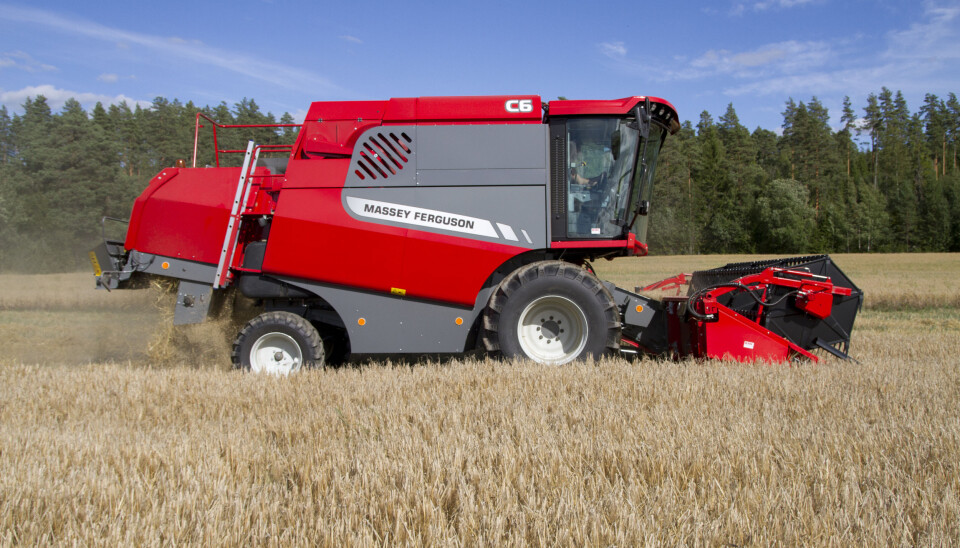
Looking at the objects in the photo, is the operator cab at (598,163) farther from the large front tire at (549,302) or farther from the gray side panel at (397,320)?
the gray side panel at (397,320)

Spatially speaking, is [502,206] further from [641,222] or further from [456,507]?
[456,507]

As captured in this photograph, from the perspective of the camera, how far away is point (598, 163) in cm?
570

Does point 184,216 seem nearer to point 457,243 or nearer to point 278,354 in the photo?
point 278,354

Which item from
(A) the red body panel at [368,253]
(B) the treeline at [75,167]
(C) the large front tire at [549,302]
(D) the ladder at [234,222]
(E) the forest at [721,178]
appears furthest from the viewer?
(E) the forest at [721,178]

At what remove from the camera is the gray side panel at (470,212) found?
18.1 feet

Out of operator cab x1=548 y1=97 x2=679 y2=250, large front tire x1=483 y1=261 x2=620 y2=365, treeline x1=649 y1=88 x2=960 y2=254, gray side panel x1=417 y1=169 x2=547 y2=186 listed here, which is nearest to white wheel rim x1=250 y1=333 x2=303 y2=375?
Answer: large front tire x1=483 y1=261 x2=620 y2=365

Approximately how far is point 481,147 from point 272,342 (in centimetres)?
261

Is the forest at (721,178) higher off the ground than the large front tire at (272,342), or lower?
higher

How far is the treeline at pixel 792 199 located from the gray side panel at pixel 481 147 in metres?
40.1

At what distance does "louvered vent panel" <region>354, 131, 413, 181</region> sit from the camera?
18.4ft

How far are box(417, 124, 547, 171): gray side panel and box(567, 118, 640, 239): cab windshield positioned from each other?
34cm

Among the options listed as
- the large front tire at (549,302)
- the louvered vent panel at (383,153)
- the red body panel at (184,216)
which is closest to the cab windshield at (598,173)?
the large front tire at (549,302)

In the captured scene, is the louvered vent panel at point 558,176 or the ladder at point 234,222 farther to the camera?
the ladder at point 234,222

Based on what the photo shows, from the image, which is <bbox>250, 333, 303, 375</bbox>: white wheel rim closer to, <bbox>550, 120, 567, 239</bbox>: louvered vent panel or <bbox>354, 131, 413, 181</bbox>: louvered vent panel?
<bbox>354, 131, 413, 181</bbox>: louvered vent panel
